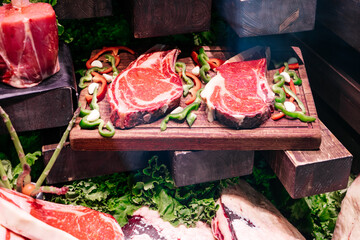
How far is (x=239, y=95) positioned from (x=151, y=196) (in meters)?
1.01

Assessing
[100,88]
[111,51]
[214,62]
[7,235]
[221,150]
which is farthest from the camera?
[111,51]

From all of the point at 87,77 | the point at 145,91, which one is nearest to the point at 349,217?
the point at 145,91

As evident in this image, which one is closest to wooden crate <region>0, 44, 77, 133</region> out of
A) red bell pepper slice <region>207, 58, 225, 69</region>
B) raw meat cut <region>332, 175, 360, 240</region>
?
red bell pepper slice <region>207, 58, 225, 69</region>

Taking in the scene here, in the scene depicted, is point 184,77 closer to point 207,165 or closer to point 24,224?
point 207,165

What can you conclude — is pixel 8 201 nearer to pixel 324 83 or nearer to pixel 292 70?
pixel 292 70

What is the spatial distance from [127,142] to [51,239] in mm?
744

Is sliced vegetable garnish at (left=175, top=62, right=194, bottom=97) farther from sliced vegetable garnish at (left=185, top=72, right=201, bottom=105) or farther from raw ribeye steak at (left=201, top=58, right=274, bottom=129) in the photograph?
raw ribeye steak at (left=201, top=58, right=274, bottom=129)

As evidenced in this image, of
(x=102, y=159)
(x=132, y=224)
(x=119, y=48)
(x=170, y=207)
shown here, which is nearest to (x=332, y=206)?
(x=170, y=207)

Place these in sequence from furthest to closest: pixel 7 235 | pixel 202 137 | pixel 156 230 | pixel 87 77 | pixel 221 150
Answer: pixel 87 77
pixel 156 230
pixel 221 150
pixel 202 137
pixel 7 235

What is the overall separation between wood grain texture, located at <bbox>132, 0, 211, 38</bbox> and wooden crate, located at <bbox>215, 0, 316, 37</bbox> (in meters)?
0.27

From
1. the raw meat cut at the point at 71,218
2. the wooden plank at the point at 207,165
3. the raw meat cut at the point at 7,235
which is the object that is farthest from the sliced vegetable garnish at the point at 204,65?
the raw meat cut at the point at 7,235

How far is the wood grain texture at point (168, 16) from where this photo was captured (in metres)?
2.95

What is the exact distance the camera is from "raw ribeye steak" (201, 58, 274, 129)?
2.61 meters

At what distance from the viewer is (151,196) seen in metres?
2.99
